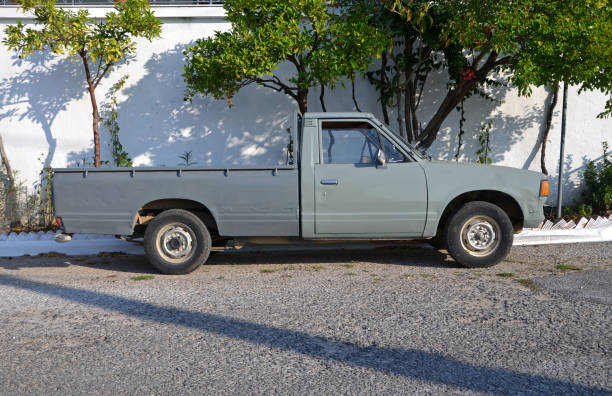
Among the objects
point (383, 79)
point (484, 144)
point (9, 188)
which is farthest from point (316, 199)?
point (9, 188)

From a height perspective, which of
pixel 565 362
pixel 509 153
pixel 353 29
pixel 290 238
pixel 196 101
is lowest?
pixel 565 362

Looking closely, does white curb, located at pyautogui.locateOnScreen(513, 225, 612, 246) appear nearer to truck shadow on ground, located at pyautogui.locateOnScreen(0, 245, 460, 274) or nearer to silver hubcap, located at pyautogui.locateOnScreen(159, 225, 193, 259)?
truck shadow on ground, located at pyautogui.locateOnScreen(0, 245, 460, 274)

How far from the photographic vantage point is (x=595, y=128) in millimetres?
10141

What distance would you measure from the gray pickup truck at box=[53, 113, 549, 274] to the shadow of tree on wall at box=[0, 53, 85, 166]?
4354 millimetres

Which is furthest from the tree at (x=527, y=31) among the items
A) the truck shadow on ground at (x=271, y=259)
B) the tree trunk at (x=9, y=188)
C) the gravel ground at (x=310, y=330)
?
the tree trunk at (x=9, y=188)

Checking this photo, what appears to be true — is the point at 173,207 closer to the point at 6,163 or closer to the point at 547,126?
the point at 6,163

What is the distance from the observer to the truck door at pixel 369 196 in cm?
620

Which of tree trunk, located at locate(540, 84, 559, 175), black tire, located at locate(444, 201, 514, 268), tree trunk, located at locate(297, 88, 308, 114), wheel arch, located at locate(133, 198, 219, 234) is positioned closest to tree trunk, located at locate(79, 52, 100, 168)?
wheel arch, located at locate(133, 198, 219, 234)

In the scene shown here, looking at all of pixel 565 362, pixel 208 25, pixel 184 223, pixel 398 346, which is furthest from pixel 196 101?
pixel 565 362

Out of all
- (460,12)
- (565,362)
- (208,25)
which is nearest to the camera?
(565,362)

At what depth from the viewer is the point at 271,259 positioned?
731 centimetres

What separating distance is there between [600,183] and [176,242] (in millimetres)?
7822

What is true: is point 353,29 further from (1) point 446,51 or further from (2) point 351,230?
(2) point 351,230

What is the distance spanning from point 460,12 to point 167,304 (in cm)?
590
